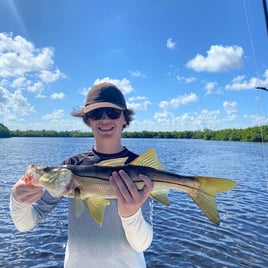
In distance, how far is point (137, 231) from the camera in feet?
9.04

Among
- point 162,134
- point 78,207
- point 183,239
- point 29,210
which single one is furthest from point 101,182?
point 162,134

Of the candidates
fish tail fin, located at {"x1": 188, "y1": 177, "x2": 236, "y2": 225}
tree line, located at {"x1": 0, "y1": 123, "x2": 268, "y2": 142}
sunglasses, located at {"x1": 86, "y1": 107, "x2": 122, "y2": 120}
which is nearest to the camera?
fish tail fin, located at {"x1": 188, "y1": 177, "x2": 236, "y2": 225}

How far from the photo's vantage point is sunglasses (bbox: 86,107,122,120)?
323 cm

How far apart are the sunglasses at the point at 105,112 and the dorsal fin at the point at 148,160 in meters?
0.65

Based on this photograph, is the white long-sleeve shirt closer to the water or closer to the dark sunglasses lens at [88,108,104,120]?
the dark sunglasses lens at [88,108,104,120]

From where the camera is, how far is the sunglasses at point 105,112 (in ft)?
10.6

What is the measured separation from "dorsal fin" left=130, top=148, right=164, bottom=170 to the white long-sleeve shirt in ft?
1.39

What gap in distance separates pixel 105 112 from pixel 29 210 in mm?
1193

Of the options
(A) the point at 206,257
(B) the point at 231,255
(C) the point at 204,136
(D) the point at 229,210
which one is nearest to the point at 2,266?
(A) the point at 206,257

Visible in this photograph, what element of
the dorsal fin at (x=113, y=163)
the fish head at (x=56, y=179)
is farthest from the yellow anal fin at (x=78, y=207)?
the dorsal fin at (x=113, y=163)

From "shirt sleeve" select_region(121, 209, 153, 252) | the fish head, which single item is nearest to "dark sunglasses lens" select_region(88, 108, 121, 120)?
the fish head

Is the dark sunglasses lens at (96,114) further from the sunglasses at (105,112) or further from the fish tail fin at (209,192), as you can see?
the fish tail fin at (209,192)

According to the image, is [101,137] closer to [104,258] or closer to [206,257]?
[104,258]

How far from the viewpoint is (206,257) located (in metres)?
8.51
